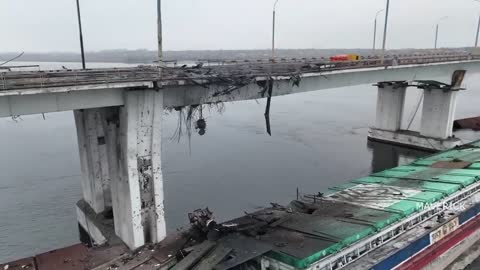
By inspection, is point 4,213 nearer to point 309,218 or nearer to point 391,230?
point 309,218

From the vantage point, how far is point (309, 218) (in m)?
15.5

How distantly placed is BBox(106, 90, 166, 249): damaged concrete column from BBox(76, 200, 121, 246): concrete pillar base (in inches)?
74.7

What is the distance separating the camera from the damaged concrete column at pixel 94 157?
19078 millimetres

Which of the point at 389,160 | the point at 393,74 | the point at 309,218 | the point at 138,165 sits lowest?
the point at 389,160

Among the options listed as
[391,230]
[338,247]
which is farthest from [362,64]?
[338,247]

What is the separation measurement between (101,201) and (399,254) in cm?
1500

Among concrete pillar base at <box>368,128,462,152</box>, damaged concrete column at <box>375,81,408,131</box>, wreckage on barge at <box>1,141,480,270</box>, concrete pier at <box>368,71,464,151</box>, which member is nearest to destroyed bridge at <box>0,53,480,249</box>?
wreckage on barge at <box>1,141,480,270</box>

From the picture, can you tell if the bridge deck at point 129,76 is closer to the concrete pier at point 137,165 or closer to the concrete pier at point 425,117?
the concrete pier at point 137,165

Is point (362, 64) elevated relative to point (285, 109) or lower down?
elevated

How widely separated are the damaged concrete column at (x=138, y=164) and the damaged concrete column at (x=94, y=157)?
3162mm

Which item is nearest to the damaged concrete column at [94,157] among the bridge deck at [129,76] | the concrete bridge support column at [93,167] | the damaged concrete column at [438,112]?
the concrete bridge support column at [93,167]

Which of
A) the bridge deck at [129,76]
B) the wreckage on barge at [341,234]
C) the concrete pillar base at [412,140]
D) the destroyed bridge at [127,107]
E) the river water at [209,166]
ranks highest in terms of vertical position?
the bridge deck at [129,76]

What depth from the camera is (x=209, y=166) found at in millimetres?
33531

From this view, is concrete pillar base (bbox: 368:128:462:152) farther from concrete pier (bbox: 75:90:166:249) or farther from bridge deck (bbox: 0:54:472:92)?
concrete pier (bbox: 75:90:166:249)
